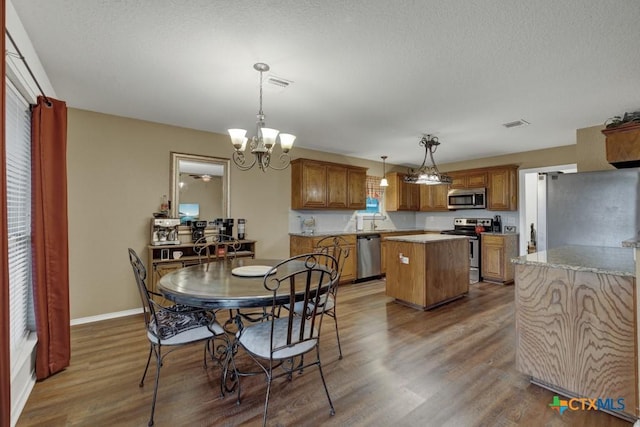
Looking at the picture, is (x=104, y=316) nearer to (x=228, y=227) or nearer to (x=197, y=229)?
(x=197, y=229)

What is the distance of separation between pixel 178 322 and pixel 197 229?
212cm

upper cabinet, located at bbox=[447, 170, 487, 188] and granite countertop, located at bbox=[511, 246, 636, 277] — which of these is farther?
upper cabinet, located at bbox=[447, 170, 487, 188]

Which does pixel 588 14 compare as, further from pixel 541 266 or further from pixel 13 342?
pixel 13 342

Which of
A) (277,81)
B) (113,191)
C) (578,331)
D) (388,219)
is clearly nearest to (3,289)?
(277,81)

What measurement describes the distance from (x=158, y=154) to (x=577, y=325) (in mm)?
4495

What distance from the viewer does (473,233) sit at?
5.73m

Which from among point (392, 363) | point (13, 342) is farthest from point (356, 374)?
point (13, 342)

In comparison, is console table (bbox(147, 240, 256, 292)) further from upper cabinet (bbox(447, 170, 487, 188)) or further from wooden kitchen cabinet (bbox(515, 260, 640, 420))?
upper cabinet (bbox(447, 170, 487, 188))

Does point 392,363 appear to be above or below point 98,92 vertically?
below

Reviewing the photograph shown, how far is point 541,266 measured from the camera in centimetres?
204

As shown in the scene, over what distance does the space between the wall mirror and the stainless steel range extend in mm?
4483

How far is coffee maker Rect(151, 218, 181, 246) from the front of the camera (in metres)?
3.57

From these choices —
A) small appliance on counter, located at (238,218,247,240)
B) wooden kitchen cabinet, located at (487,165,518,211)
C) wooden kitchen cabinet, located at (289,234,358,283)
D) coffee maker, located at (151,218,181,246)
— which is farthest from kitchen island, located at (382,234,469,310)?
coffee maker, located at (151,218,181,246)

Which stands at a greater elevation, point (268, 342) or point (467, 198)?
point (467, 198)
